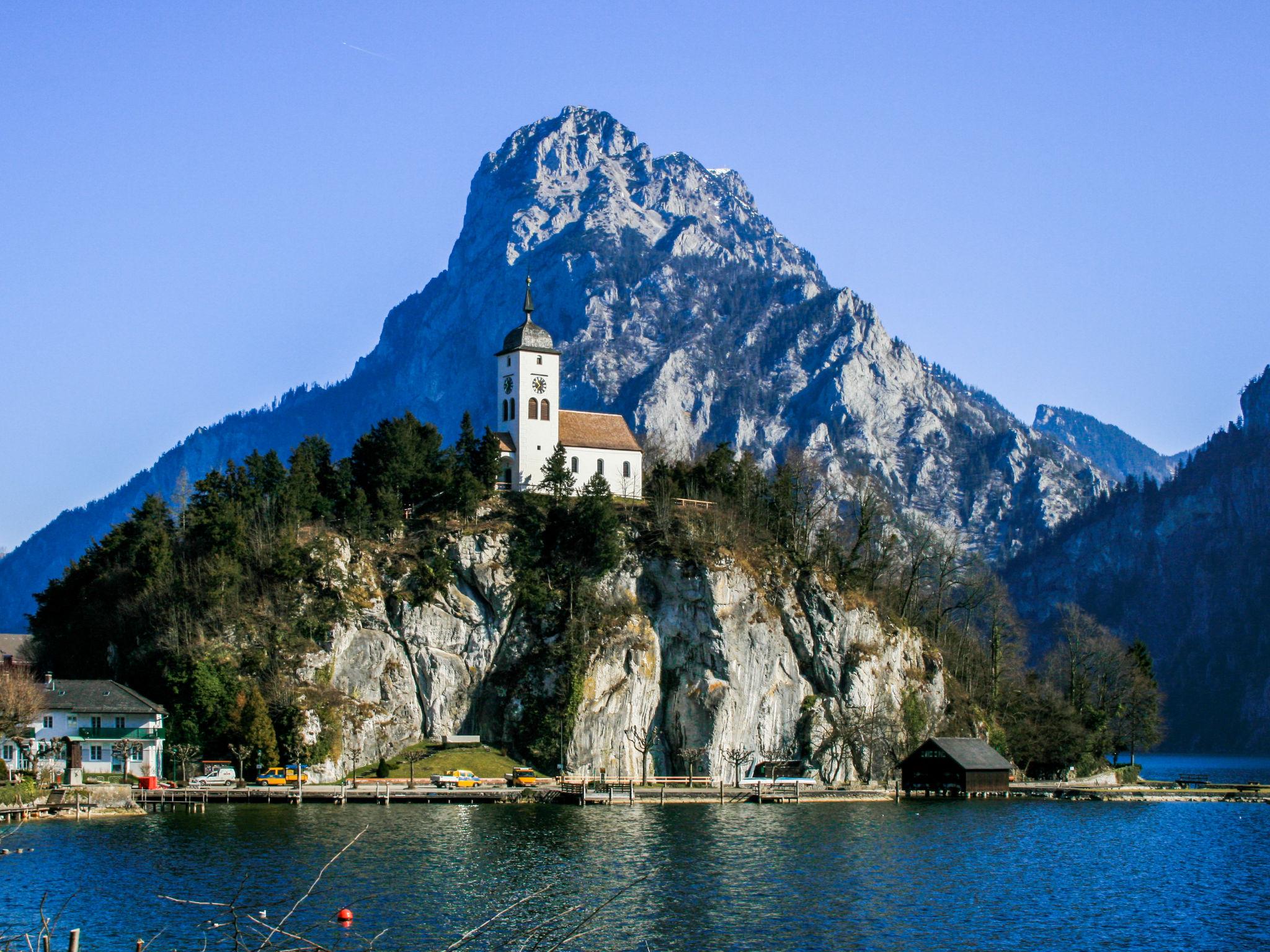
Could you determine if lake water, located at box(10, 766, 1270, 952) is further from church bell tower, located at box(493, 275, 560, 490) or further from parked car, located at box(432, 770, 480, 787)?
church bell tower, located at box(493, 275, 560, 490)

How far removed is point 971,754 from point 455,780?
40881 millimetres

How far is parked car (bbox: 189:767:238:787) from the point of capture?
91750mm

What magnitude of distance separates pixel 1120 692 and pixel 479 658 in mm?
59687

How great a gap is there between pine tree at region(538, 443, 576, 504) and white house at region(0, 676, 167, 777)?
35.7 metres

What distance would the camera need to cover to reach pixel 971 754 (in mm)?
109500

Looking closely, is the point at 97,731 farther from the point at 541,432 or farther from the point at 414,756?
the point at 541,432

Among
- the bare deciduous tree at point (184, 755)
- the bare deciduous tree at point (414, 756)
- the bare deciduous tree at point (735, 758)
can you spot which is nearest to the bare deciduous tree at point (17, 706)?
the bare deciduous tree at point (184, 755)

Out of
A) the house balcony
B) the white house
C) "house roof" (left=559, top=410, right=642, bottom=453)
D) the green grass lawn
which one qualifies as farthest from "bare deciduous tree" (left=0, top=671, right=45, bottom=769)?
"house roof" (left=559, top=410, right=642, bottom=453)

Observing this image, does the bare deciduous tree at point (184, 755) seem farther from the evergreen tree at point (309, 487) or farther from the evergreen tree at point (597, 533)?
the evergreen tree at point (597, 533)

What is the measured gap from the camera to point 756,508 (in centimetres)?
12344

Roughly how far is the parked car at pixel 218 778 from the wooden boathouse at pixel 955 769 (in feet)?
167

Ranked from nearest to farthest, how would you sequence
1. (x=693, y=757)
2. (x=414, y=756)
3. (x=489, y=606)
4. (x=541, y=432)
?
(x=414, y=756)
(x=693, y=757)
(x=489, y=606)
(x=541, y=432)

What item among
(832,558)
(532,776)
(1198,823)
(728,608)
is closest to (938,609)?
(832,558)

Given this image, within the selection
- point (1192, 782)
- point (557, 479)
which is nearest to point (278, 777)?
point (557, 479)
